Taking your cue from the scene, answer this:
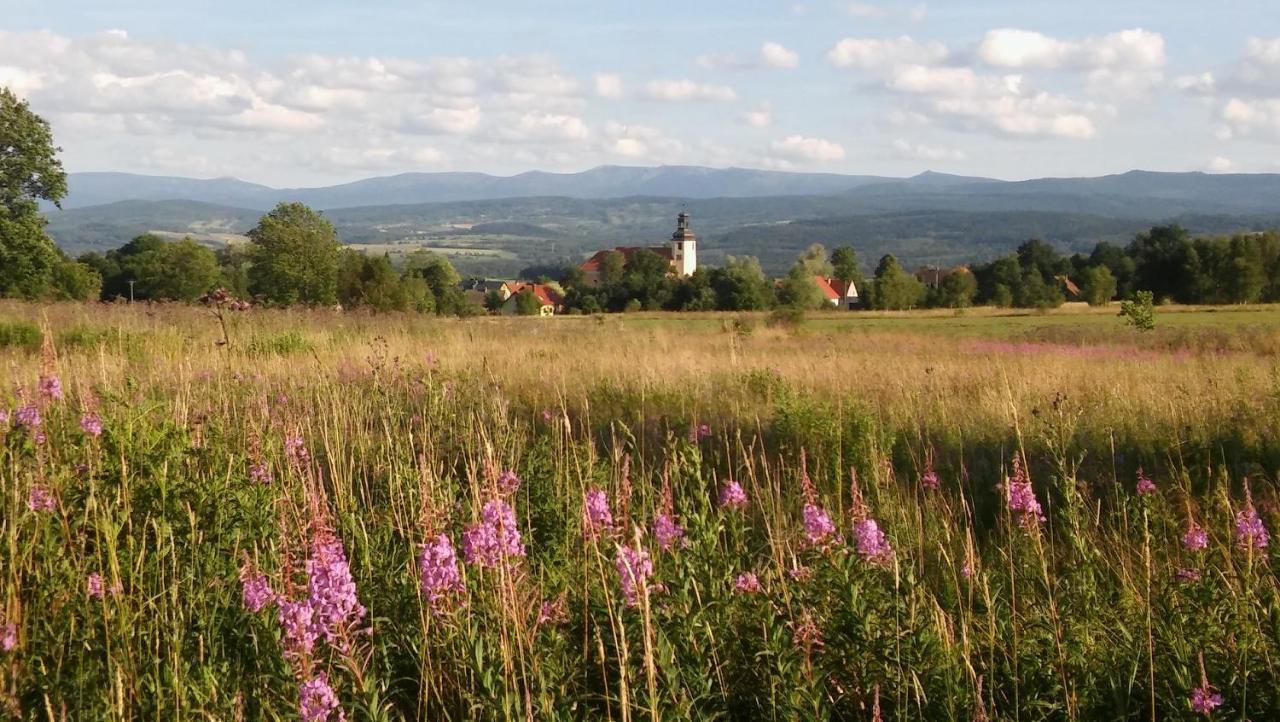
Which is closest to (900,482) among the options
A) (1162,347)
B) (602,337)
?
(602,337)

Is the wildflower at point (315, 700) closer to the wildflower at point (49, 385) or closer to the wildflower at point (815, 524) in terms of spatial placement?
the wildflower at point (815, 524)

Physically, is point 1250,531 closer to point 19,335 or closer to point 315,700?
point 315,700

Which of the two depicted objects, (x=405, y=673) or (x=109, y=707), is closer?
(x=109, y=707)

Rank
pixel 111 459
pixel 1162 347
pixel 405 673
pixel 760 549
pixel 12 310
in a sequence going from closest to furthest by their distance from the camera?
pixel 405 673, pixel 111 459, pixel 760 549, pixel 12 310, pixel 1162 347

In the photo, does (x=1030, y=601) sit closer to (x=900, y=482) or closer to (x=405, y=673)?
(x=405, y=673)

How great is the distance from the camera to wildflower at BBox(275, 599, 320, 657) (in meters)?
2.58

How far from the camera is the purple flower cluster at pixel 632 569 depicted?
2.64 meters

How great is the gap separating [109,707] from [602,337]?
18.7m

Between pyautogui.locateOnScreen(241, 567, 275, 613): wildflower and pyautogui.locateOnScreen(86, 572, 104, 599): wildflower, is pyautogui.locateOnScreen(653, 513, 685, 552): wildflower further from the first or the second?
pyautogui.locateOnScreen(86, 572, 104, 599): wildflower

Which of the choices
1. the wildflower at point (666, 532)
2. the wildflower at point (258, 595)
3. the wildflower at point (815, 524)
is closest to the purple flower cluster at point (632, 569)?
the wildflower at point (666, 532)

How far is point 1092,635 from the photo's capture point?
3.67 metres

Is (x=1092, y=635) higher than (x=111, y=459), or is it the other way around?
(x=111, y=459)

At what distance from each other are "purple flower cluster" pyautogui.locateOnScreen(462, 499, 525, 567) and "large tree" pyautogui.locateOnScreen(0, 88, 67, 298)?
137ft

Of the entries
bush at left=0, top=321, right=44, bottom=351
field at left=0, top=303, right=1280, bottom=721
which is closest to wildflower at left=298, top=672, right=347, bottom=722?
field at left=0, top=303, right=1280, bottom=721
